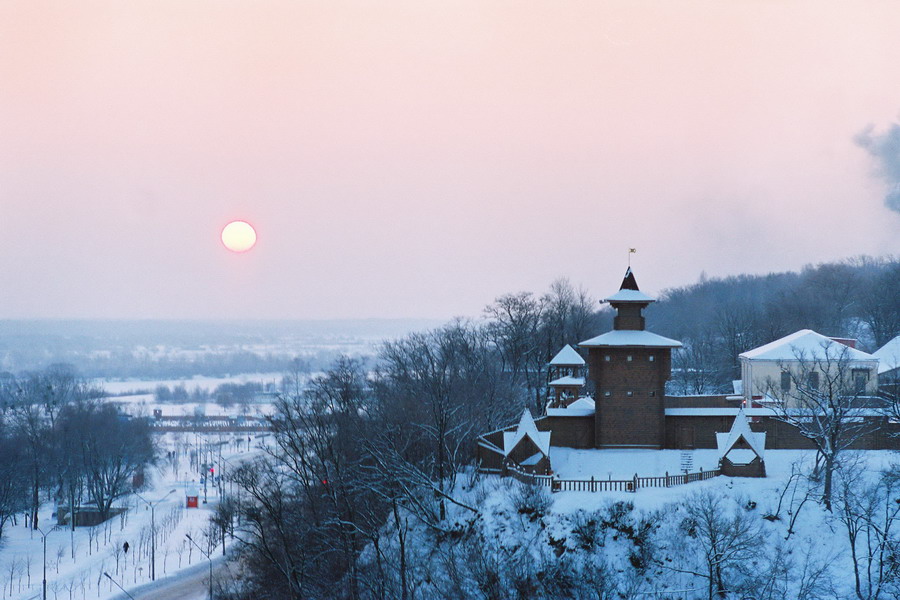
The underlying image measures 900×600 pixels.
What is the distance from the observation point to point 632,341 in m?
33.9

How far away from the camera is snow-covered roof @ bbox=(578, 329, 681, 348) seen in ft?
110

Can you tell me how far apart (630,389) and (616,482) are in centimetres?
612

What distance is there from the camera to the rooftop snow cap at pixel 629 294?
1374 inches

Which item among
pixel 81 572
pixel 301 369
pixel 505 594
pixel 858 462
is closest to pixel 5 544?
pixel 81 572

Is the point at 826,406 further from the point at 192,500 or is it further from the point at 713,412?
the point at 192,500

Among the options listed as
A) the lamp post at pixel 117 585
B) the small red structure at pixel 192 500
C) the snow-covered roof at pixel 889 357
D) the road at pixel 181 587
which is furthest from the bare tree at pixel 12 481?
the snow-covered roof at pixel 889 357

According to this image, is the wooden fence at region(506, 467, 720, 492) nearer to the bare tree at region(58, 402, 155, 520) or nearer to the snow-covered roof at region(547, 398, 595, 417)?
the snow-covered roof at region(547, 398, 595, 417)

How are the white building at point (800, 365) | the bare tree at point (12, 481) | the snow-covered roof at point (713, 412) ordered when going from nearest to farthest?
the snow-covered roof at point (713, 412), the white building at point (800, 365), the bare tree at point (12, 481)

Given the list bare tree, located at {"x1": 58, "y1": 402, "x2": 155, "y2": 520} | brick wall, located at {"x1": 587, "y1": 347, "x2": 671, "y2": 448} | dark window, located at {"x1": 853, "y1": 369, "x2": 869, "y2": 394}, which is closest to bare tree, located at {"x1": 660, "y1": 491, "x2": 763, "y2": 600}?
brick wall, located at {"x1": 587, "y1": 347, "x2": 671, "y2": 448}

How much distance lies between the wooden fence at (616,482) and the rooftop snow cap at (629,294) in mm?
7767

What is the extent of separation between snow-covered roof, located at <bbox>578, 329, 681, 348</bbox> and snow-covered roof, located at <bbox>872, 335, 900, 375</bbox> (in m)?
16.1

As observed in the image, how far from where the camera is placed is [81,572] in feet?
158

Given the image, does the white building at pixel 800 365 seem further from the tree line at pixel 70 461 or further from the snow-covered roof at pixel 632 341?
the tree line at pixel 70 461

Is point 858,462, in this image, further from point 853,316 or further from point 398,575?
point 853,316
